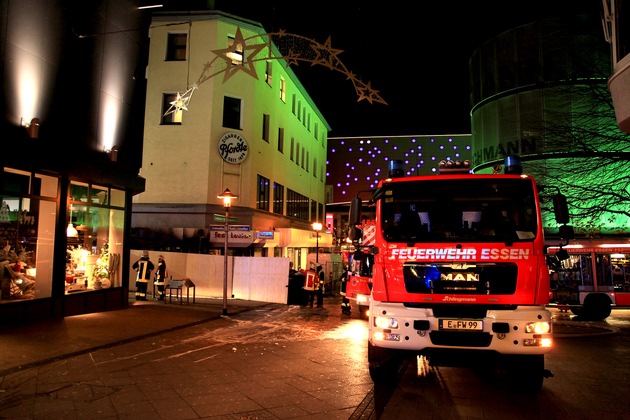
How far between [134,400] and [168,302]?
470 inches

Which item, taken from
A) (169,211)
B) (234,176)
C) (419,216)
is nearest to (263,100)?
(234,176)

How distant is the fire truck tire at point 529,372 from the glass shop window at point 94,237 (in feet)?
37.6

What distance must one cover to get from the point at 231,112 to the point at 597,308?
1908cm

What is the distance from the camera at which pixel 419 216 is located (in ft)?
21.8

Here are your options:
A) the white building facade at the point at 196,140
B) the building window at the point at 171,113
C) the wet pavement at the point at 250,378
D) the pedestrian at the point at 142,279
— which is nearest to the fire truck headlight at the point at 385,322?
the wet pavement at the point at 250,378

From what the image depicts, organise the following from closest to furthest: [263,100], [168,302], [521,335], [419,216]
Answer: [521,335] → [419,216] → [168,302] → [263,100]

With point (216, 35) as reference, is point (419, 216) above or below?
below

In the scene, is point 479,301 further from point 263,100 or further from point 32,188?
point 263,100

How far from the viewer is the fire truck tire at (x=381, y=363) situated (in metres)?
6.47

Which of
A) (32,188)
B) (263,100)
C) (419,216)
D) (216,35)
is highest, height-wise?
(216,35)

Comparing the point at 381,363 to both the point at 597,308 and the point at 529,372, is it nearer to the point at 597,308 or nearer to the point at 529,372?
the point at 529,372

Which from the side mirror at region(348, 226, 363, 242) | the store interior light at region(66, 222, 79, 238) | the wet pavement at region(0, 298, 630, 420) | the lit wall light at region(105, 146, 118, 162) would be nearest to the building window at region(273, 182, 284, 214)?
the lit wall light at region(105, 146, 118, 162)

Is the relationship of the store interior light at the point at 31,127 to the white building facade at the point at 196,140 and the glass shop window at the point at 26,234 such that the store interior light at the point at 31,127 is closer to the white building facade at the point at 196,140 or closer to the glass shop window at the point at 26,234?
the glass shop window at the point at 26,234

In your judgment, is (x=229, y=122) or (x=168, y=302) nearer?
(x=168, y=302)
